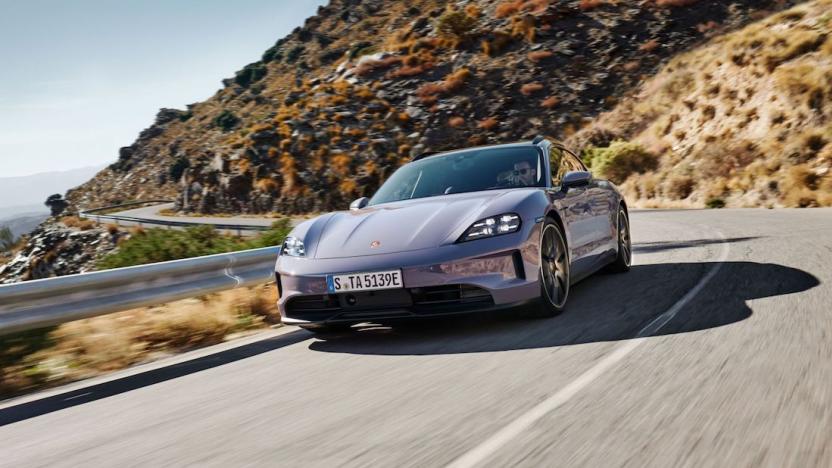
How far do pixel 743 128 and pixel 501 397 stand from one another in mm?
24965

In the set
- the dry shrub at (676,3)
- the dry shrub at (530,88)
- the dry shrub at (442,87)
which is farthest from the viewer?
the dry shrub at (676,3)

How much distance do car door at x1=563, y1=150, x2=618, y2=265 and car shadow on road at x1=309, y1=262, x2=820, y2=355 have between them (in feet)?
1.17

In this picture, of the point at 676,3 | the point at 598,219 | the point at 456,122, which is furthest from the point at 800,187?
the point at 676,3

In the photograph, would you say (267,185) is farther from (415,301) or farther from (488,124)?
(415,301)

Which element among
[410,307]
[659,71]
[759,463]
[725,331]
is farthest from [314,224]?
[659,71]

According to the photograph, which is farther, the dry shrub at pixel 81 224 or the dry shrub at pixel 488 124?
the dry shrub at pixel 81 224

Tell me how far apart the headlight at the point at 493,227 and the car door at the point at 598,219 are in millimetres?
1613

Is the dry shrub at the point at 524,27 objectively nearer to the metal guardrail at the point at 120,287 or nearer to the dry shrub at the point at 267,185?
the dry shrub at the point at 267,185

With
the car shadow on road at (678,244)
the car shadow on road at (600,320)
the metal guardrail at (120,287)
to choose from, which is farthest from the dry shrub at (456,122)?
the car shadow on road at (600,320)

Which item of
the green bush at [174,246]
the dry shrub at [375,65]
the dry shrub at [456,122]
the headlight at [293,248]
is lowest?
the green bush at [174,246]

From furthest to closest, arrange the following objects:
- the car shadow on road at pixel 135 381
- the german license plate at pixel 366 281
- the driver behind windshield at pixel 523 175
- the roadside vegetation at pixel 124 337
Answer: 1. the driver behind windshield at pixel 523 175
2. the roadside vegetation at pixel 124 337
3. the german license plate at pixel 366 281
4. the car shadow on road at pixel 135 381

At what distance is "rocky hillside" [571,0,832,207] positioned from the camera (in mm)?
20906

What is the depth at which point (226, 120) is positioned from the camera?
6906 centimetres

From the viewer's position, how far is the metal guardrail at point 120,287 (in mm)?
5570
